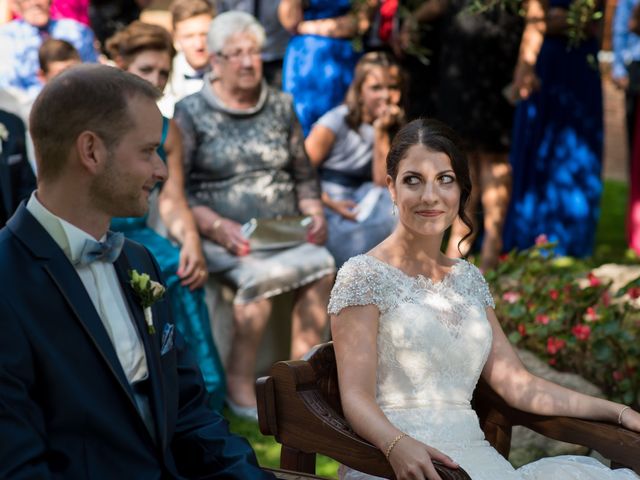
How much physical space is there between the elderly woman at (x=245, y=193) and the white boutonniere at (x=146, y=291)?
3028 millimetres

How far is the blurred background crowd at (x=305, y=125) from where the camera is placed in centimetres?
590

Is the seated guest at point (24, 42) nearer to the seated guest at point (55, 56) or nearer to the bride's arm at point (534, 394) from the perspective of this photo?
the seated guest at point (55, 56)

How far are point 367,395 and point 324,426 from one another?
0.16 m

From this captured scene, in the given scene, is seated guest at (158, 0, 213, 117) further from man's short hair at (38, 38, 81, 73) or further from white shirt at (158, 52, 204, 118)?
man's short hair at (38, 38, 81, 73)

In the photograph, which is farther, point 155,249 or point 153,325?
point 155,249

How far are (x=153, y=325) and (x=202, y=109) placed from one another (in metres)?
3.33

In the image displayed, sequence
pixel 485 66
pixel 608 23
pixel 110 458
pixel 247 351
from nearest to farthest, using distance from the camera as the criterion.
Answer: pixel 110 458, pixel 247 351, pixel 485 66, pixel 608 23

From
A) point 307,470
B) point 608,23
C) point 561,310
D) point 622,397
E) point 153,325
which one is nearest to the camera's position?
point 153,325

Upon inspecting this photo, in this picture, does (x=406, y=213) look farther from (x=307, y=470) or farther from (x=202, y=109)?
(x=202, y=109)

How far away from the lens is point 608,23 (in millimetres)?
13961

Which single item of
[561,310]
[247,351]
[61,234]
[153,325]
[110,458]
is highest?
[61,234]

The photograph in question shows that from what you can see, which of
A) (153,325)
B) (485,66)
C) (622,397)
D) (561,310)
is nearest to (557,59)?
(485,66)

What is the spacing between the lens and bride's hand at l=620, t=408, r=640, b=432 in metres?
3.22

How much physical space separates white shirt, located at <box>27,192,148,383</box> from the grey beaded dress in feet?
10.1
